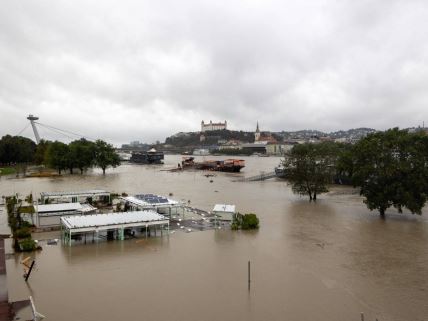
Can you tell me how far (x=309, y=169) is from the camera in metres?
39.5

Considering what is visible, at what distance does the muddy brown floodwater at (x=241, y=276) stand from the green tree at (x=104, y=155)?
5761cm

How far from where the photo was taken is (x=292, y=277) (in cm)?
1648

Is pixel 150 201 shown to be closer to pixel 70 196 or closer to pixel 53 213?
pixel 53 213

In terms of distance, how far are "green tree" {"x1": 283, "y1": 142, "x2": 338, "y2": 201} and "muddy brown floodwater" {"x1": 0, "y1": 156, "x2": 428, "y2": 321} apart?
1268 cm

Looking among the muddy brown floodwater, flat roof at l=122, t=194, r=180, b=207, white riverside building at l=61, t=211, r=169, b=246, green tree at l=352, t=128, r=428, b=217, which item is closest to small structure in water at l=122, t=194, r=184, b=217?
flat roof at l=122, t=194, r=180, b=207

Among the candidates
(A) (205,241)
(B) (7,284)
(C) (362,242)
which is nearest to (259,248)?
(A) (205,241)

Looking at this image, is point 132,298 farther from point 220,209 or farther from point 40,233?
point 220,209

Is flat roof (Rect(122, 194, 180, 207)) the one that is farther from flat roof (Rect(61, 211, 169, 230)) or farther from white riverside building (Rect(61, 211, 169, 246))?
white riverside building (Rect(61, 211, 169, 246))

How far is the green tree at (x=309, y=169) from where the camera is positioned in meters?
39.4

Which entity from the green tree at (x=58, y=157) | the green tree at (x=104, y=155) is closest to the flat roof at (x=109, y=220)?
the green tree at (x=58, y=157)

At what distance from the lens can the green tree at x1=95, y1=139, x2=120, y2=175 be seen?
3071 inches

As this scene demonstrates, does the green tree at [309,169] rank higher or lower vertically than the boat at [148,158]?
lower

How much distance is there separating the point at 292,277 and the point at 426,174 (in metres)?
16.7

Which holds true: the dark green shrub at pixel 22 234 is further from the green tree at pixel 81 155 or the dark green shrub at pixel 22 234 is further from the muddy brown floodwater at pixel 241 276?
the green tree at pixel 81 155
